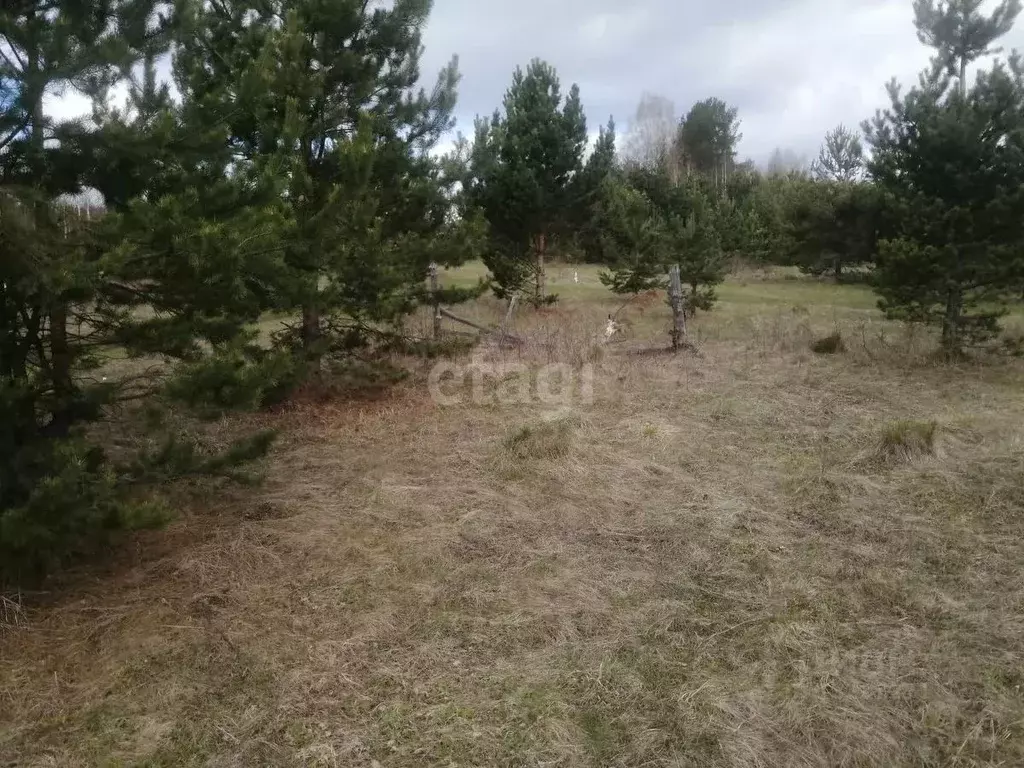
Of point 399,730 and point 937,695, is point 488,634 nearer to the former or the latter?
point 399,730

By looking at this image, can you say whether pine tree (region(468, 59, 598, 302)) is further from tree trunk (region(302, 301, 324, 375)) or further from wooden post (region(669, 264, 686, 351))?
tree trunk (region(302, 301, 324, 375))

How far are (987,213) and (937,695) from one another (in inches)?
326

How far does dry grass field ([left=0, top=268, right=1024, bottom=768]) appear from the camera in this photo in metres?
2.74

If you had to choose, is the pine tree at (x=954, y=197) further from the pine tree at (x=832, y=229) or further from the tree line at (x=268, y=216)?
the pine tree at (x=832, y=229)

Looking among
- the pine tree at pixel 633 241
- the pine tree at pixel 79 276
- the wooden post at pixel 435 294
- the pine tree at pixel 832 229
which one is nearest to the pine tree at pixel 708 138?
the pine tree at pixel 832 229

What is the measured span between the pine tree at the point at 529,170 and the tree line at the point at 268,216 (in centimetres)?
6

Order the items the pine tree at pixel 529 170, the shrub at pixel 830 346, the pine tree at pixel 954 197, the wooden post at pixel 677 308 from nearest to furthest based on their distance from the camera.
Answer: the pine tree at pixel 954 197 < the shrub at pixel 830 346 < the wooden post at pixel 677 308 < the pine tree at pixel 529 170

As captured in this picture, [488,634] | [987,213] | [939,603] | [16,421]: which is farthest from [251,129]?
[987,213]

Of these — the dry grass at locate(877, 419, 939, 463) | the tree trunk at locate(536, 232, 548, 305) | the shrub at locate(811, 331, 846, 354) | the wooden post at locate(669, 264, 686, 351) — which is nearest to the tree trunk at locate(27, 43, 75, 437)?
the dry grass at locate(877, 419, 939, 463)

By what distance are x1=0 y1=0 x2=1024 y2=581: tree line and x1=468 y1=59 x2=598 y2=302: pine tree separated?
0.20 feet

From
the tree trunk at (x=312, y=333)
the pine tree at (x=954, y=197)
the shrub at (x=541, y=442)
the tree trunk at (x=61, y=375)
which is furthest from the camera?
the pine tree at (x=954, y=197)

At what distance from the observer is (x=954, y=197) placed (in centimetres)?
924

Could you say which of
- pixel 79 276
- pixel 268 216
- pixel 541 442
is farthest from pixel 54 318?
pixel 541 442

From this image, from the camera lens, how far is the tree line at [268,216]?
313 cm
